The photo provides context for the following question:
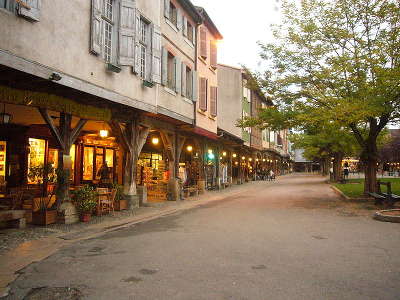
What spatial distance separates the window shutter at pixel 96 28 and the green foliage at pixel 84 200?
4037mm

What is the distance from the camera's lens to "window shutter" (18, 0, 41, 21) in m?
8.02

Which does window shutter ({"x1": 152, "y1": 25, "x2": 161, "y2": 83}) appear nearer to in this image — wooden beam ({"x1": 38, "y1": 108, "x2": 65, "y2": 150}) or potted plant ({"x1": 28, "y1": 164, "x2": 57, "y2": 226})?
wooden beam ({"x1": 38, "y1": 108, "x2": 65, "y2": 150})

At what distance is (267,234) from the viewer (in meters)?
8.91

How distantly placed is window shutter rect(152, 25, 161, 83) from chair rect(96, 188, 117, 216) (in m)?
4.54

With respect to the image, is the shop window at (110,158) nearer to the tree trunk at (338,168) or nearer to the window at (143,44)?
the window at (143,44)

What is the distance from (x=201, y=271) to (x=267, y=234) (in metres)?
3.53

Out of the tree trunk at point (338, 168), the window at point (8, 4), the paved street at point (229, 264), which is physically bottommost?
the paved street at point (229, 264)

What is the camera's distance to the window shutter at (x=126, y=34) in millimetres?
11938

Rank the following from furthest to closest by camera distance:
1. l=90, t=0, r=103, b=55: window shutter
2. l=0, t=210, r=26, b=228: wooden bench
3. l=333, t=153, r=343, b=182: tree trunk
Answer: l=333, t=153, r=343, b=182: tree trunk < l=90, t=0, r=103, b=55: window shutter < l=0, t=210, r=26, b=228: wooden bench

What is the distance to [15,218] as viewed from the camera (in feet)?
31.1

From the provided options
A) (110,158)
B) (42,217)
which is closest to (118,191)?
(42,217)

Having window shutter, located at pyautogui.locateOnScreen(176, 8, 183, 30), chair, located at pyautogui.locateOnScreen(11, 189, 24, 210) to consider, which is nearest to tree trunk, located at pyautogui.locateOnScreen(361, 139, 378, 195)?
window shutter, located at pyautogui.locateOnScreen(176, 8, 183, 30)

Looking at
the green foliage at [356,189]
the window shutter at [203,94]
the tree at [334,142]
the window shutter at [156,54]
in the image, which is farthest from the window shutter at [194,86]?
the tree at [334,142]

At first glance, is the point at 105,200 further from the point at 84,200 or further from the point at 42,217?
the point at 42,217
